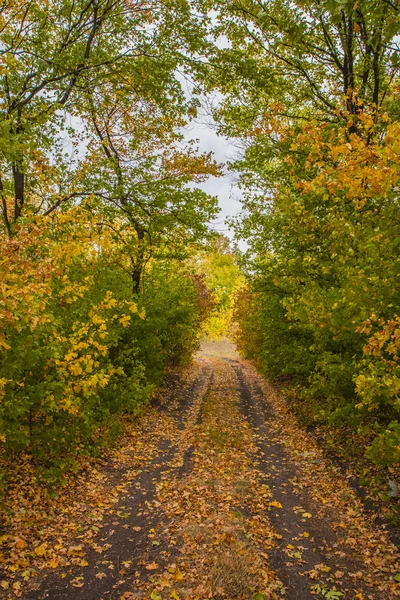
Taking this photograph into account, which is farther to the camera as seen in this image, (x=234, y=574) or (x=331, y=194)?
(x=331, y=194)

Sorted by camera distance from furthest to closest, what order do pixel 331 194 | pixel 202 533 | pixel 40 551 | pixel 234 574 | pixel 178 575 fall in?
1. pixel 331 194
2. pixel 202 533
3. pixel 40 551
4. pixel 178 575
5. pixel 234 574

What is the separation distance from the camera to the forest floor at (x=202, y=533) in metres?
4.69

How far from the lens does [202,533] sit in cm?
572

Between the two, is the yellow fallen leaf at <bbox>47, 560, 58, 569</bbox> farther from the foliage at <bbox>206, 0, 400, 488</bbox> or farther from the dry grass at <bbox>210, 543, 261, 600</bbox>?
the foliage at <bbox>206, 0, 400, 488</bbox>

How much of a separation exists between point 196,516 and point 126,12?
9509 millimetres

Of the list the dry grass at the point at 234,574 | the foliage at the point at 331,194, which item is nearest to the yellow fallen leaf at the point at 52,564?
the dry grass at the point at 234,574

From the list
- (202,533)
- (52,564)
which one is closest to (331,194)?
(202,533)

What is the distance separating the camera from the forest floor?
15.4 feet

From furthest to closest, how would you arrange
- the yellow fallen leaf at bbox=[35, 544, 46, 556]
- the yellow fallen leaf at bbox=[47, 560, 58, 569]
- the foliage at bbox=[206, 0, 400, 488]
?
the yellow fallen leaf at bbox=[35, 544, 46, 556] < the yellow fallen leaf at bbox=[47, 560, 58, 569] < the foliage at bbox=[206, 0, 400, 488]

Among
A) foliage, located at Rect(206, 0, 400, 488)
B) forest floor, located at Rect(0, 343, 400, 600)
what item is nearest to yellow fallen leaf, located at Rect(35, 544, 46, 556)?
forest floor, located at Rect(0, 343, 400, 600)

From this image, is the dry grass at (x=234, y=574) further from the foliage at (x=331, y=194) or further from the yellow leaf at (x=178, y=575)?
the foliage at (x=331, y=194)

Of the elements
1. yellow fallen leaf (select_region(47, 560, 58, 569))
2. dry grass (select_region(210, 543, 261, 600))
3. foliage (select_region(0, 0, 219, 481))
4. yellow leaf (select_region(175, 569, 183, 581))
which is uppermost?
foliage (select_region(0, 0, 219, 481))

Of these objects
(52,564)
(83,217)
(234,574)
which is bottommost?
(52,564)

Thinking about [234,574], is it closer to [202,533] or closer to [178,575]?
[178,575]
